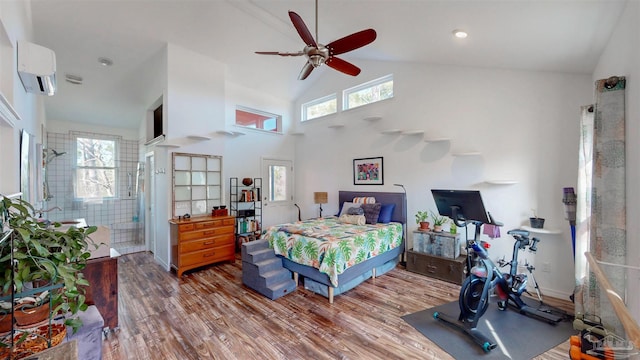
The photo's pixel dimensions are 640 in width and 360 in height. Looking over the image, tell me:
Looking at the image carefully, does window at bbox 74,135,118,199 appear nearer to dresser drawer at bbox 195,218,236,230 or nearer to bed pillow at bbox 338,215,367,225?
dresser drawer at bbox 195,218,236,230

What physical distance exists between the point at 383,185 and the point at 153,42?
445 centimetres

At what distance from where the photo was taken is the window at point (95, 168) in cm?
575

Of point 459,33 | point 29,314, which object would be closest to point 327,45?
point 459,33

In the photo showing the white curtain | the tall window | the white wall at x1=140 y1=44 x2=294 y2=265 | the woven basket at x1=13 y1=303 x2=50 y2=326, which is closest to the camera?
the woven basket at x1=13 y1=303 x2=50 y2=326

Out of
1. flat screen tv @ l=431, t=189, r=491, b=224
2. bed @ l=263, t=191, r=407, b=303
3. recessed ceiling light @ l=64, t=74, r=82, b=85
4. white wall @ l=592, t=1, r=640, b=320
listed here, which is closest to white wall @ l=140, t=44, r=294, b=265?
recessed ceiling light @ l=64, t=74, r=82, b=85

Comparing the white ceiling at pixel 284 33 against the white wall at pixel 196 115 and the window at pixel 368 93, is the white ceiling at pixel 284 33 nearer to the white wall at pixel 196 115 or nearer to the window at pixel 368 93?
the white wall at pixel 196 115

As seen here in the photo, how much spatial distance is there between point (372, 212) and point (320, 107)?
294 cm

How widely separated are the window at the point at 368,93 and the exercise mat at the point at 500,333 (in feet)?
12.2

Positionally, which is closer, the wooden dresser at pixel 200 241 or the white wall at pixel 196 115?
the wooden dresser at pixel 200 241

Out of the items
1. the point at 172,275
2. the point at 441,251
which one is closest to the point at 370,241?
the point at 441,251

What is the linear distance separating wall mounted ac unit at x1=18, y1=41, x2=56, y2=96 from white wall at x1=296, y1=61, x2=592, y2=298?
4392mm

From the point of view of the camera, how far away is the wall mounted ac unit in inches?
84.4

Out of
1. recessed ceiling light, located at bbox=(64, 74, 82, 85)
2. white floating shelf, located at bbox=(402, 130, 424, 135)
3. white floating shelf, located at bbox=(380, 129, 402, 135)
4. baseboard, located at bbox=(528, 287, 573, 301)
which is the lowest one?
baseboard, located at bbox=(528, 287, 573, 301)

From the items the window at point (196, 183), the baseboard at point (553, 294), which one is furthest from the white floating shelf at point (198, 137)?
the baseboard at point (553, 294)
